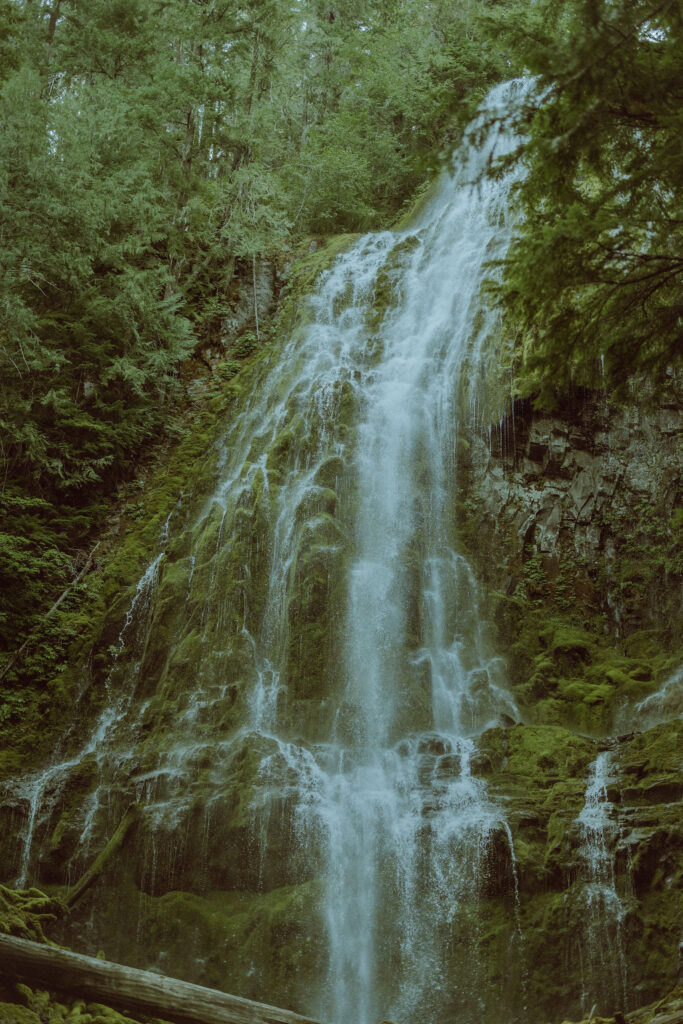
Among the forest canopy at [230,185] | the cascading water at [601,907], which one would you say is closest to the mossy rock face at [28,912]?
the forest canopy at [230,185]

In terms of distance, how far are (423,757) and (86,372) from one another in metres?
8.59

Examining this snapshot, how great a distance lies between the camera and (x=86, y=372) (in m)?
12.8

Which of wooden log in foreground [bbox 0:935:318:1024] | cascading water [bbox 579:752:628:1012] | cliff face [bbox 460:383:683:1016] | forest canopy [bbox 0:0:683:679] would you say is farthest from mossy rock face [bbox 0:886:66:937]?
cascading water [bbox 579:752:628:1012]

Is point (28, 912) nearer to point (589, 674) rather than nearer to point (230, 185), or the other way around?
point (589, 674)

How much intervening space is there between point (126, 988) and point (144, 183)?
11992mm

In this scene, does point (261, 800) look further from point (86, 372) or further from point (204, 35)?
point (204, 35)

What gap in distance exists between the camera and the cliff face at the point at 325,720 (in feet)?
23.0

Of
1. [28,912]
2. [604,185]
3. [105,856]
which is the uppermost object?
[604,185]

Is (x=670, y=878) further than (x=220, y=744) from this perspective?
No

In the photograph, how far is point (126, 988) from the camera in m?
4.81

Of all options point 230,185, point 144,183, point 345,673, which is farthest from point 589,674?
point 230,185

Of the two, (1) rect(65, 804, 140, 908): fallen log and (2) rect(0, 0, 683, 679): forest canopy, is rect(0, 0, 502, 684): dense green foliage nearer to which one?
(2) rect(0, 0, 683, 679): forest canopy

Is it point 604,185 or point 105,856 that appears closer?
point 604,185

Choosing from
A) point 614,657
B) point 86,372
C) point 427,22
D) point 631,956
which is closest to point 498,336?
point 614,657
